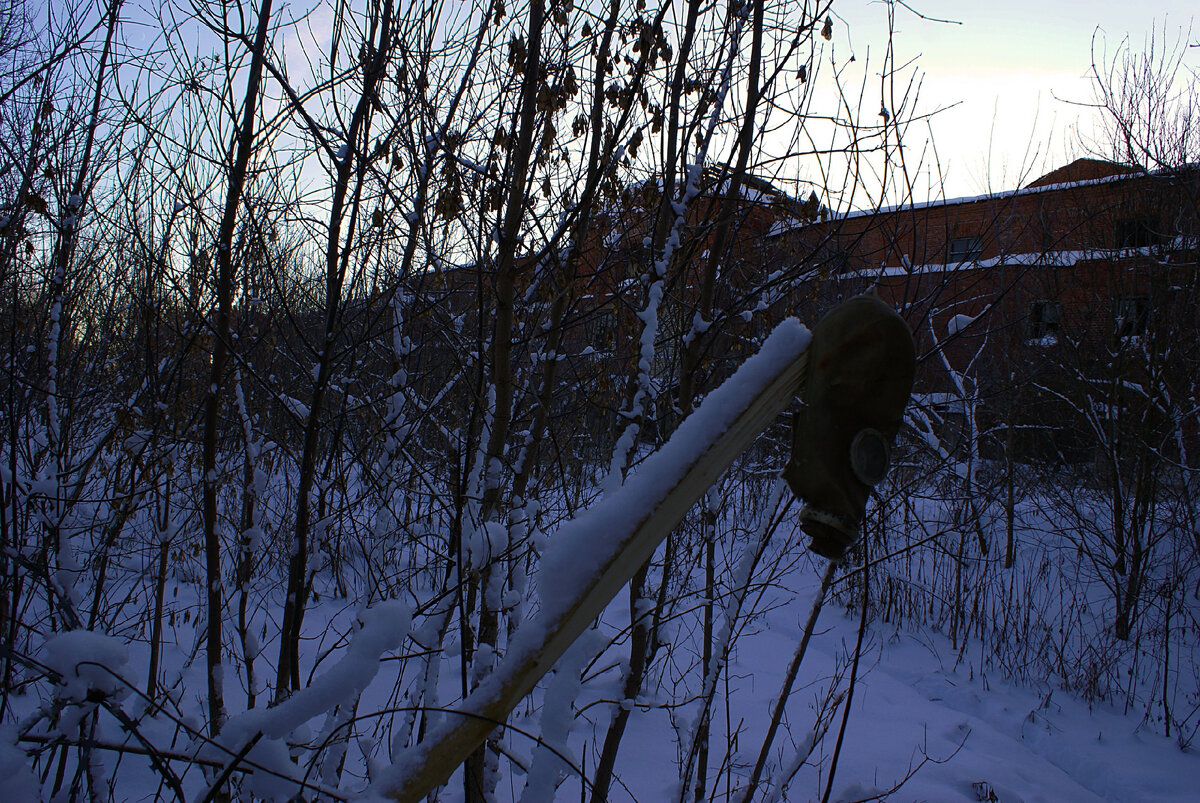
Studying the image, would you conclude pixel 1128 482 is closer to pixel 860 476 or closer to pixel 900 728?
pixel 900 728

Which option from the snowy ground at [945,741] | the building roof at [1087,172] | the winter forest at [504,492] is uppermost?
the building roof at [1087,172]

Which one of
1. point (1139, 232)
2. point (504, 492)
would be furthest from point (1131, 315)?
point (504, 492)

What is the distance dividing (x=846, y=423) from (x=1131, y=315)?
27.5 ft

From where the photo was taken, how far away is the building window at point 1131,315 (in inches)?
276

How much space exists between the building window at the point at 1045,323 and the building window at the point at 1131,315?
544mm

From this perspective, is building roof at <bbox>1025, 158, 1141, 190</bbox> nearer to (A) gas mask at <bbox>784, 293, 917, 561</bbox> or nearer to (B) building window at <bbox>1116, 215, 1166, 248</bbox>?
(B) building window at <bbox>1116, 215, 1166, 248</bbox>

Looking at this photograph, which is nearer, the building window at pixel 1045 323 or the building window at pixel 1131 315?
the building window at pixel 1131 315

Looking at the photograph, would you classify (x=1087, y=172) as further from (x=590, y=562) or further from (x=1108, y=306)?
(x=590, y=562)

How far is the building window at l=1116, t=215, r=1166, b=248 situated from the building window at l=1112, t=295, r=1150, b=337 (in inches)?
24.3

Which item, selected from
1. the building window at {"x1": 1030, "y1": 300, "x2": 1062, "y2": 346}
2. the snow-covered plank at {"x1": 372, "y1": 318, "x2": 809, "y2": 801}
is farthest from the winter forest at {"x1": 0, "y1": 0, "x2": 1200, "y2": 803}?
the building window at {"x1": 1030, "y1": 300, "x2": 1062, "y2": 346}

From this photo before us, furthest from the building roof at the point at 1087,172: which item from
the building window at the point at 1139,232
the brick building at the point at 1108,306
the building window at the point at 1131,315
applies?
the building window at the point at 1131,315

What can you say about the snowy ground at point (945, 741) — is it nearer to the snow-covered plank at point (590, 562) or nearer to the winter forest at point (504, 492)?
the winter forest at point (504, 492)

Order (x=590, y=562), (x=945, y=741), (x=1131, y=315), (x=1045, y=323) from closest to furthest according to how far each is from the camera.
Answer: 1. (x=590, y=562)
2. (x=945, y=741)
3. (x=1131, y=315)
4. (x=1045, y=323)

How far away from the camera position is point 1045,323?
26.9 ft
